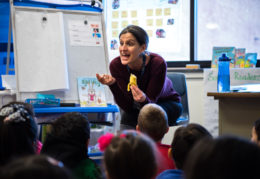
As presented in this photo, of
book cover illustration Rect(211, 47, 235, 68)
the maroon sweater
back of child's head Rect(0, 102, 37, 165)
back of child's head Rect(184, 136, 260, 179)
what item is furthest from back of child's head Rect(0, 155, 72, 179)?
book cover illustration Rect(211, 47, 235, 68)

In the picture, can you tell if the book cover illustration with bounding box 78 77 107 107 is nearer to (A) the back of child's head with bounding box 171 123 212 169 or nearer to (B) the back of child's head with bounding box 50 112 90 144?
(B) the back of child's head with bounding box 50 112 90 144

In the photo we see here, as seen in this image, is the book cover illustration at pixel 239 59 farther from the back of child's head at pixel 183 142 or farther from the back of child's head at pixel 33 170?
the back of child's head at pixel 33 170

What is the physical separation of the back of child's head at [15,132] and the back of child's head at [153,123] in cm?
63

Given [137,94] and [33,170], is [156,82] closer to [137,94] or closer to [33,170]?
[137,94]

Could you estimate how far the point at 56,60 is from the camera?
2467 mm

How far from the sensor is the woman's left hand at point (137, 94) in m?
2.15

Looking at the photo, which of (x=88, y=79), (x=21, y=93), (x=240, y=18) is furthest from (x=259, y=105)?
(x=240, y=18)

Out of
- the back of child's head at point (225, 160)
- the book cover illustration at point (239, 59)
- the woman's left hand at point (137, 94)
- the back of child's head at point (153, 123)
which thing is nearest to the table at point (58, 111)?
the woman's left hand at point (137, 94)

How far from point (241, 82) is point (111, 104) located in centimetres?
139

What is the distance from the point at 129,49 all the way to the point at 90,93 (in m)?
0.46

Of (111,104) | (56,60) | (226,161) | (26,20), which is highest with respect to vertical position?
(26,20)

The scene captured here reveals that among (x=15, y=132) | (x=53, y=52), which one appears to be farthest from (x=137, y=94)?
(x=15, y=132)

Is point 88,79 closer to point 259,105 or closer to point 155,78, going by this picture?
point 155,78

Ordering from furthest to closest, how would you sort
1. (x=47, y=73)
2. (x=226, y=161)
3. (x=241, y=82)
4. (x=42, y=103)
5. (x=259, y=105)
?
(x=241, y=82), (x=47, y=73), (x=42, y=103), (x=259, y=105), (x=226, y=161)
